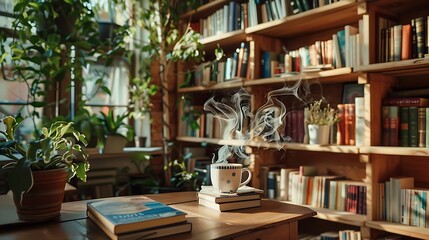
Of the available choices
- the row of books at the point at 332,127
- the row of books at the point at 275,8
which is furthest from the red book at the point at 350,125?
the row of books at the point at 275,8

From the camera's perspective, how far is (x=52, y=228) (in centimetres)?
112

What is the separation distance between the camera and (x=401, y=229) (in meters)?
1.73

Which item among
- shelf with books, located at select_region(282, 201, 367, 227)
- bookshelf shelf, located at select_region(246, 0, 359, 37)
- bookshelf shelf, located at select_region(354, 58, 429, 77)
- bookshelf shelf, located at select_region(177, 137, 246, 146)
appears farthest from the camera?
bookshelf shelf, located at select_region(177, 137, 246, 146)

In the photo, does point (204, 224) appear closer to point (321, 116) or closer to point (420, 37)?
point (321, 116)

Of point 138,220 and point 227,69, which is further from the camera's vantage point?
point 227,69

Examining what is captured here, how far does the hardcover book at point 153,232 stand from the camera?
0.97 metres

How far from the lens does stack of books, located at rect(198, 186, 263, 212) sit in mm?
1320

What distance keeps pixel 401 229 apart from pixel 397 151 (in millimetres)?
381

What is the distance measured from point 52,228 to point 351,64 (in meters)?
1.66

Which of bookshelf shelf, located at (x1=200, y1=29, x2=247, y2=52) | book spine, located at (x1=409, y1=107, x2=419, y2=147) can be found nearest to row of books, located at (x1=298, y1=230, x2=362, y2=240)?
book spine, located at (x1=409, y1=107, x2=419, y2=147)

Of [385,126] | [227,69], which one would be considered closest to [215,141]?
[227,69]

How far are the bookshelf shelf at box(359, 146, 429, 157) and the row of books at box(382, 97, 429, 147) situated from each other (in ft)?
0.35

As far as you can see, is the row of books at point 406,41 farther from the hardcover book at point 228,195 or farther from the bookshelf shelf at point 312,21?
the hardcover book at point 228,195

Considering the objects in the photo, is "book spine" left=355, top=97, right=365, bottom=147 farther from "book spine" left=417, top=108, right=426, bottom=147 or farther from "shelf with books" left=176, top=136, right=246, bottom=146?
"shelf with books" left=176, top=136, right=246, bottom=146
